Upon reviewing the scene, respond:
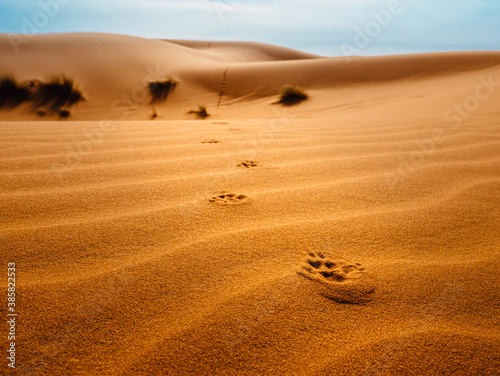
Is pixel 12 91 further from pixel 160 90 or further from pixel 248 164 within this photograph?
pixel 248 164

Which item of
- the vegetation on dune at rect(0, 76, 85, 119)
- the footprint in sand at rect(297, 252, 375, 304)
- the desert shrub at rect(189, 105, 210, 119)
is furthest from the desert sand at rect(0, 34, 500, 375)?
the vegetation on dune at rect(0, 76, 85, 119)

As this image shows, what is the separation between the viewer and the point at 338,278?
915mm

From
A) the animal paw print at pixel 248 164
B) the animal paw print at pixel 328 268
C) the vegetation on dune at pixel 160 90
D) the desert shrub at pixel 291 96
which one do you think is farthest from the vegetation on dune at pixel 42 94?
the animal paw print at pixel 328 268

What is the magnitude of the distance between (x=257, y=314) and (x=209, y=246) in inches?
11.5

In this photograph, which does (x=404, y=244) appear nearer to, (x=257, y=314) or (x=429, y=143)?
(x=257, y=314)

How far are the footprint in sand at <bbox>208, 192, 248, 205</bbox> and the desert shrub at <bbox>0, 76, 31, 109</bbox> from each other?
7201mm

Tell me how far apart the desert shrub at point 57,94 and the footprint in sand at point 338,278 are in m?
7.02

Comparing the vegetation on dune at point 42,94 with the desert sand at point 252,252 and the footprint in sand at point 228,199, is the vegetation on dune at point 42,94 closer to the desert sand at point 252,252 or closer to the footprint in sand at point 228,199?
the desert sand at point 252,252

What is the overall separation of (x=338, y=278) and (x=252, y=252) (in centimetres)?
26

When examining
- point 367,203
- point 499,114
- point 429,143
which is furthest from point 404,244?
point 499,114

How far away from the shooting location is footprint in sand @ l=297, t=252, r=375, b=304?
0.86 m

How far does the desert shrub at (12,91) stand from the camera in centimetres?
670

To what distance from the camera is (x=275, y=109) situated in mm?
6332

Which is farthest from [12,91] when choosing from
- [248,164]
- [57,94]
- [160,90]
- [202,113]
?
[248,164]
